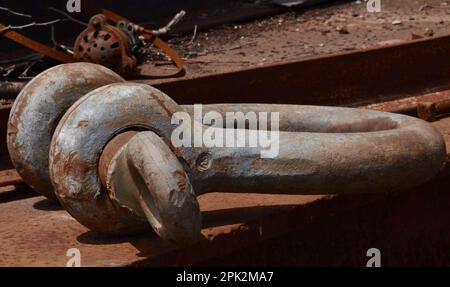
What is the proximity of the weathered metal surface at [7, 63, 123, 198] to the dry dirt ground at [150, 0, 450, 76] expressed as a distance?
337cm

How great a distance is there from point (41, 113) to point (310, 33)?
15.3ft

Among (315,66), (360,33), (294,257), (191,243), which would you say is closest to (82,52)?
(315,66)

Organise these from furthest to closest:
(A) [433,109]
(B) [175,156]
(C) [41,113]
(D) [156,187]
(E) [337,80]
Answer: (E) [337,80], (A) [433,109], (C) [41,113], (B) [175,156], (D) [156,187]

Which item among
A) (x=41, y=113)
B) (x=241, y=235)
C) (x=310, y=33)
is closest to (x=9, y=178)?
(x=41, y=113)

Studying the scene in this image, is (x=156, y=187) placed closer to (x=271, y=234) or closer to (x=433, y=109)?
(x=271, y=234)

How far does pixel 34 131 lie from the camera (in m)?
2.87

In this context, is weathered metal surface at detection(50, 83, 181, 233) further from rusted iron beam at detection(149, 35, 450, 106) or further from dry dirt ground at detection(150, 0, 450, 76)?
dry dirt ground at detection(150, 0, 450, 76)

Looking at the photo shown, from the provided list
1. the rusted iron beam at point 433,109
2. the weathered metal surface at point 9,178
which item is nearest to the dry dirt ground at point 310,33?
the rusted iron beam at point 433,109

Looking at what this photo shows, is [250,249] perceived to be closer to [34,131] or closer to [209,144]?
[209,144]

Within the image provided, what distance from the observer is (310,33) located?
24.0 feet

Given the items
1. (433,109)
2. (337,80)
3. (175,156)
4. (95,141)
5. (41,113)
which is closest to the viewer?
(175,156)

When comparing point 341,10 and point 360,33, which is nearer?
point 360,33

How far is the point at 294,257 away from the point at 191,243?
0.62 m

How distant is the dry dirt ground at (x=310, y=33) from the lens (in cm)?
665
